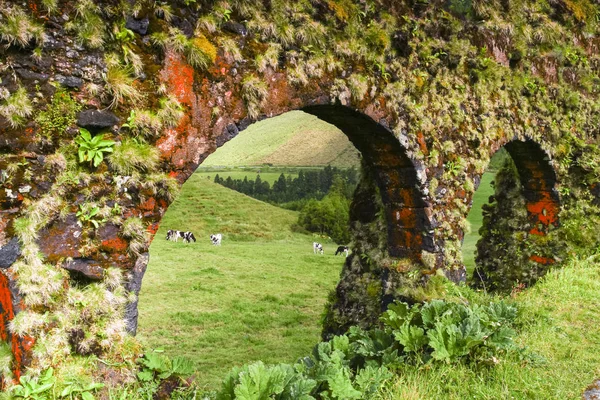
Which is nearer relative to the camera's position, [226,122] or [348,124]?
[226,122]

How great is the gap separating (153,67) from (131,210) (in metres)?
1.24

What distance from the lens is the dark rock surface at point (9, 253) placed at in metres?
3.17

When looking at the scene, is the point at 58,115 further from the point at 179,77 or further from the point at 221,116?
the point at 221,116

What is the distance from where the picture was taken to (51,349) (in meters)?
3.24

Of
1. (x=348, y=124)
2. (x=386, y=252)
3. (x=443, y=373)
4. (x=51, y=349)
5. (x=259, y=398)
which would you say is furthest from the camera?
(x=386, y=252)

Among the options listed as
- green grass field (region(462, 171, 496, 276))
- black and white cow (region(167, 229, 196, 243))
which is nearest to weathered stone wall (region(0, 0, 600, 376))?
green grass field (region(462, 171, 496, 276))

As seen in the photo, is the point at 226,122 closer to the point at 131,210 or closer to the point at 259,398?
the point at 131,210

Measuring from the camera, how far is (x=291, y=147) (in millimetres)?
87312

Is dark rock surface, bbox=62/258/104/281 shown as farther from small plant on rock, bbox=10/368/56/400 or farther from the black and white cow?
the black and white cow

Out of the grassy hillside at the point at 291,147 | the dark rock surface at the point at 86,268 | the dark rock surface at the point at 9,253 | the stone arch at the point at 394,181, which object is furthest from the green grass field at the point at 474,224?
the grassy hillside at the point at 291,147

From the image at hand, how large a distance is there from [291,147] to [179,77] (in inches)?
3302

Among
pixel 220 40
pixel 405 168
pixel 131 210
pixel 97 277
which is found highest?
pixel 220 40

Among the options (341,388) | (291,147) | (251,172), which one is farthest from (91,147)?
(291,147)

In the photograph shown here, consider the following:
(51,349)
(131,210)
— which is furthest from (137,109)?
(51,349)
